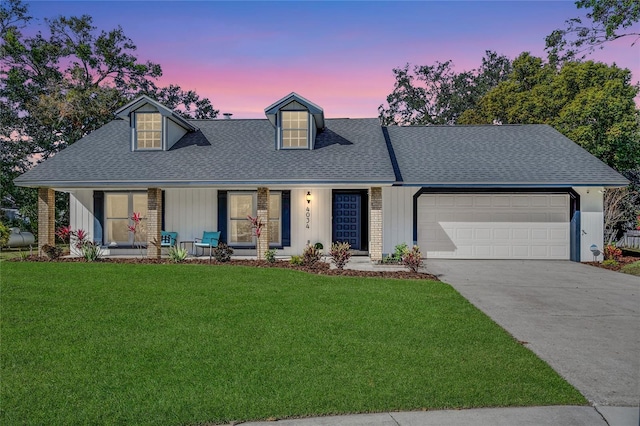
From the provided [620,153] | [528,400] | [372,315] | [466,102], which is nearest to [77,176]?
[372,315]

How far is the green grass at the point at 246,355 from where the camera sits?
4.62 metres

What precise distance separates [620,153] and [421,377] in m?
21.0

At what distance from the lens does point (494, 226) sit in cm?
1720

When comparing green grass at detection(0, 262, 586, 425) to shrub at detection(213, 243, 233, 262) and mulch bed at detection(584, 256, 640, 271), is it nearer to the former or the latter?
shrub at detection(213, 243, 233, 262)

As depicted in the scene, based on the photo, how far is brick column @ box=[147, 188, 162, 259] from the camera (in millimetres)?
16156

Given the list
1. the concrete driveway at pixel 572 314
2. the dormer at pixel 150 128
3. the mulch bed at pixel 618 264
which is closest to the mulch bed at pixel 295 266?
the concrete driveway at pixel 572 314

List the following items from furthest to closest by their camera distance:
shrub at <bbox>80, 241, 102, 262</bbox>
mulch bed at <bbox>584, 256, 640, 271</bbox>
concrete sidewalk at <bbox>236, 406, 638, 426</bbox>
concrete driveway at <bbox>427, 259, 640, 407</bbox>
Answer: mulch bed at <bbox>584, 256, 640, 271</bbox> < shrub at <bbox>80, 241, 102, 262</bbox> < concrete driveway at <bbox>427, 259, 640, 407</bbox> < concrete sidewalk at <bbox>236, 406, 638, 426</bbox>

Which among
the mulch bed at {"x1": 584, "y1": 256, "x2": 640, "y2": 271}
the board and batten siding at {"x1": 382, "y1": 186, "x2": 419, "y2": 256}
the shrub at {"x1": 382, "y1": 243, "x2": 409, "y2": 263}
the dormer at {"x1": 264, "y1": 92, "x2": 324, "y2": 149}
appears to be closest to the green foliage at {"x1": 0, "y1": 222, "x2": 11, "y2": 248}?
the dormer at {"x1": 264, "y1": 92, "x2": 324, "y2": 149}

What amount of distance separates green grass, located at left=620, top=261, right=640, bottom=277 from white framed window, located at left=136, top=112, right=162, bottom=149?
17.3m

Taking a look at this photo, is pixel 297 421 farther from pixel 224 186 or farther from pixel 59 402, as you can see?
pixel 224 186

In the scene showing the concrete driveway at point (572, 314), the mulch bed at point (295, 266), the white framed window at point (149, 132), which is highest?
the white framed window at point (149, 132)

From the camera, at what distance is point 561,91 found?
103 feet

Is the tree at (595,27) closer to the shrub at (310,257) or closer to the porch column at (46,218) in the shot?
the shrub at (310,257)

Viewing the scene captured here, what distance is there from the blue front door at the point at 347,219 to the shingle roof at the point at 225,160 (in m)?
1.59
